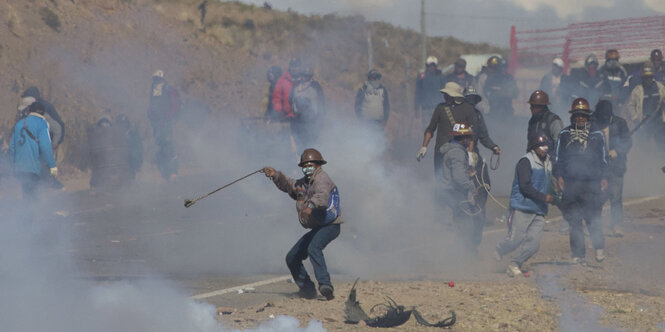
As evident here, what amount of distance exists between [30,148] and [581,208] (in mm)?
6669

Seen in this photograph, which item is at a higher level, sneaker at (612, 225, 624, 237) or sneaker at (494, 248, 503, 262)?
sneaker at (494, 248, 503, 262)

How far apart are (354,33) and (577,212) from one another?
33.4m

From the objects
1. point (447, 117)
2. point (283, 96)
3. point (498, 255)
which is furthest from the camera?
point (283, 96)

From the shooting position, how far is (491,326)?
679 centimetres

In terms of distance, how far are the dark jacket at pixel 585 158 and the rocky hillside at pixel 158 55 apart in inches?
485

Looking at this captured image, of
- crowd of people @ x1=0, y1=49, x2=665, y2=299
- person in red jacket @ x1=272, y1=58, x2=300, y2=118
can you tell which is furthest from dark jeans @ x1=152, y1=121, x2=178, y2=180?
person in red jacket @ x1=272, y1=58, x2=300, y2=118

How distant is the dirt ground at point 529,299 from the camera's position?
22.5 feet

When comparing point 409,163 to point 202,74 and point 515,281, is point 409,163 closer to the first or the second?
point 515,281

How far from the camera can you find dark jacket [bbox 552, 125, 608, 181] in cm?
884

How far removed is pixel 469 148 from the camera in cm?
992

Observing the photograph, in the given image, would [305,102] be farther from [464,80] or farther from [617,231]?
[617,231]

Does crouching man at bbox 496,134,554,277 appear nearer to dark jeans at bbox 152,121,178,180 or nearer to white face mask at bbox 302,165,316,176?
white face mask at bbox 302,165,316,176

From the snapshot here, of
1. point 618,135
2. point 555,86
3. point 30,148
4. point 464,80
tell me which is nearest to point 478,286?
point 618,135

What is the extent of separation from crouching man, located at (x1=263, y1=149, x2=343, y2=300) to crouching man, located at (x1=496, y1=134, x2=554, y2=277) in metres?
2.00
